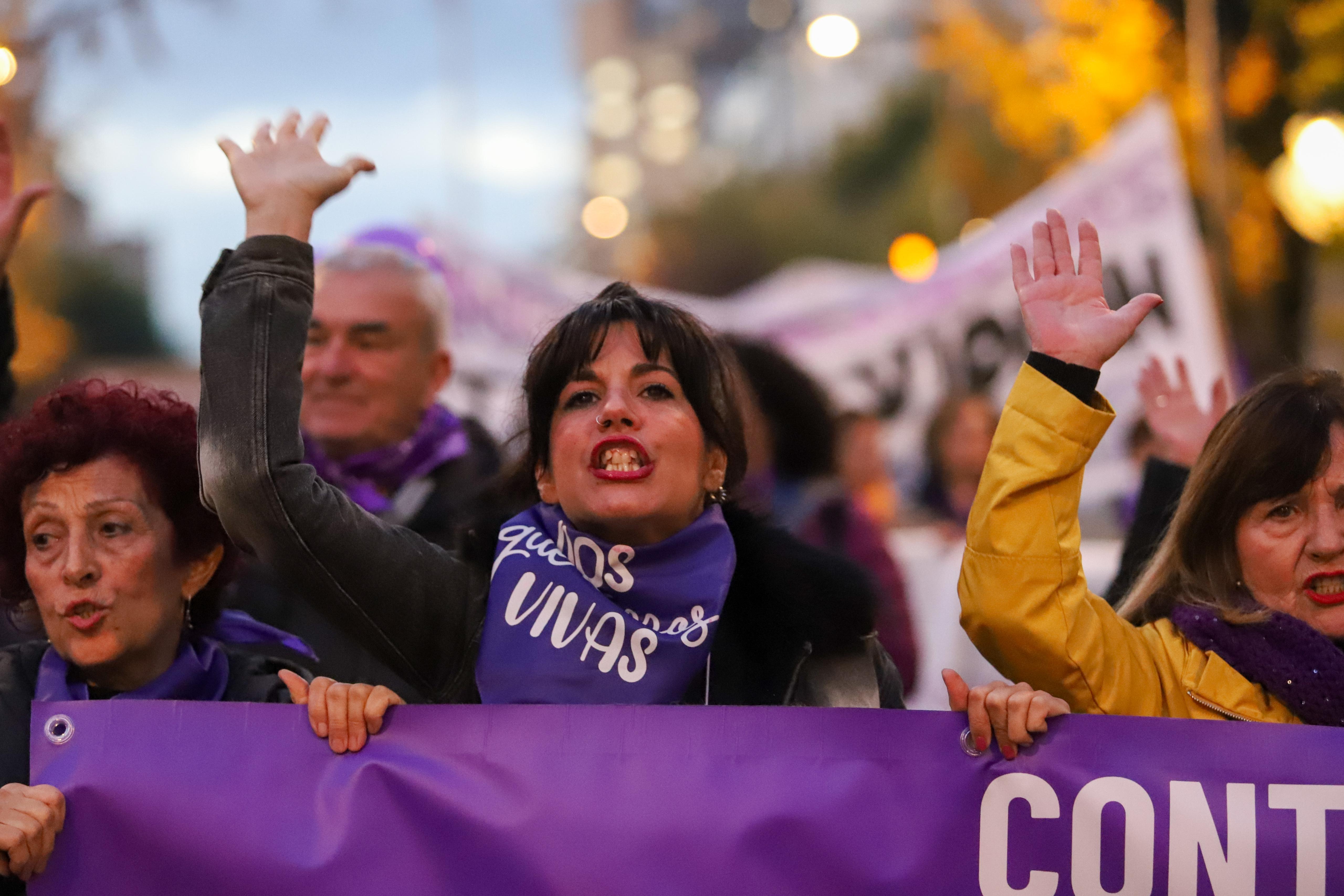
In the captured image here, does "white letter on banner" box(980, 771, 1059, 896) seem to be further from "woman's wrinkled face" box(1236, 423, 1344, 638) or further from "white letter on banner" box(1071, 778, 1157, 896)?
Result: "woman's wrinkled face" box(1236, 423, 1344, 638)

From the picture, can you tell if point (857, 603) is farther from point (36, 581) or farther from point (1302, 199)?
point (1302, 199)

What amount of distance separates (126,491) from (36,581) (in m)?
0.21

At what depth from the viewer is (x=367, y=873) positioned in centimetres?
246

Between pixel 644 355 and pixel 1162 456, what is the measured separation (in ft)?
5.44

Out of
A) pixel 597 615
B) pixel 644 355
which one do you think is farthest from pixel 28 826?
pixel 644 355

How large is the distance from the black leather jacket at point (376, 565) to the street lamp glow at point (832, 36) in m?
13.0

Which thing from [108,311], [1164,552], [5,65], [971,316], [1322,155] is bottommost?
[1164,552]

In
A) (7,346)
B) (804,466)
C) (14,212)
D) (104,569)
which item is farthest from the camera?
(804,466)

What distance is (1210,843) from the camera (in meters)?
2.41

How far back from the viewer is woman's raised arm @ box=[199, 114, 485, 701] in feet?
8.04

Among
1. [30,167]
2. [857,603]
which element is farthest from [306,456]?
[30,167]

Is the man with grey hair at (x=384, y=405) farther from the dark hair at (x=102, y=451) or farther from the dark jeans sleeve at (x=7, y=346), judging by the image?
the dark hair at (x=102, y=451)

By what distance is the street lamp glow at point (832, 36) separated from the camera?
1541cm

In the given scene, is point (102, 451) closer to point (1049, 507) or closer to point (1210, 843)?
point (1049, 507)
